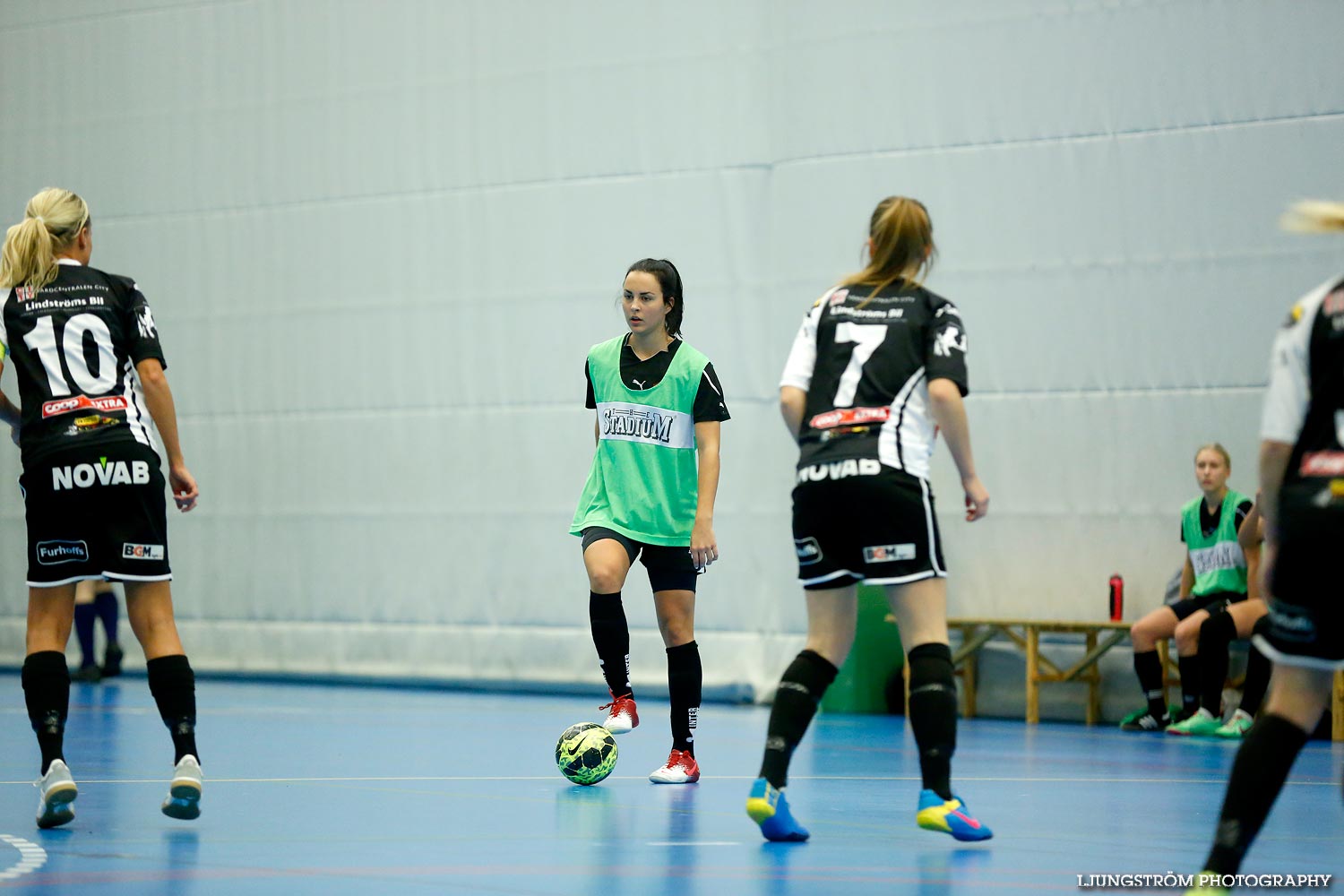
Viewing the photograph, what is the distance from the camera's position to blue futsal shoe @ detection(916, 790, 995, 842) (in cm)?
459

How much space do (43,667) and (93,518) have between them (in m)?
0.49

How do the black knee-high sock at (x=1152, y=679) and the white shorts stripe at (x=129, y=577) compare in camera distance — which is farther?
the black knee-high sock at (x=1152, y=679)

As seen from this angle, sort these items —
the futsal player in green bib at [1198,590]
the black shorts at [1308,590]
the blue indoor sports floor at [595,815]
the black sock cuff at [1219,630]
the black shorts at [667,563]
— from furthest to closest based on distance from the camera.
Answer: the futsal player in green bib at [1198,590] → the black sock cuff at [1219,630] → the black shorts at [667,563] → the blue indoor sports floor at [595,815] → the black shorts at [1308,590]

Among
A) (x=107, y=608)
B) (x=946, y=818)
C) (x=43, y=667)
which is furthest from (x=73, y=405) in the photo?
(x=107, y=608)

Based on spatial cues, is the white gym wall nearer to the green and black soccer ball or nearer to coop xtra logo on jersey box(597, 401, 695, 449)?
coop xtra logo on jersey box(597, 401, 695, 449)

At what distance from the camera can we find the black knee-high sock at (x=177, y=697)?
4.96 m

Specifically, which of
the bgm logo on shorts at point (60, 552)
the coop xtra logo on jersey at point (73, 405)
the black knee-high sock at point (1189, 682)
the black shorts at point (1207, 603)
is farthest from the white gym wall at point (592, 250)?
the bgm logo on shorts at point (60, 552)

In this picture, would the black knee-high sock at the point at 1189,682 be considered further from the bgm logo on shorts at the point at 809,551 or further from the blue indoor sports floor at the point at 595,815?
the bgm logo on shorts at the point at 809,551

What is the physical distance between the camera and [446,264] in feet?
40.1

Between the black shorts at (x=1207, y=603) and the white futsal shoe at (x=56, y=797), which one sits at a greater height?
the white futsal shoe at (x=56, y=797)

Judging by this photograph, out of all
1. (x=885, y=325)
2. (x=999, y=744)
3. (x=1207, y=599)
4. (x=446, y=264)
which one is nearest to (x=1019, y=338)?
(x=1207, y=599)

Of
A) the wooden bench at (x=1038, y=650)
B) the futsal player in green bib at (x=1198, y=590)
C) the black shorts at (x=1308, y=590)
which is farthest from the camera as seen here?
the wooden bench at (x=1038, y=650)

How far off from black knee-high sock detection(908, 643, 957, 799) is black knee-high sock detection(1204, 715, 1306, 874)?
1.27 metres

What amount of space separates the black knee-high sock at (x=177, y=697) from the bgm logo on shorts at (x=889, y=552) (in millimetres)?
2004
